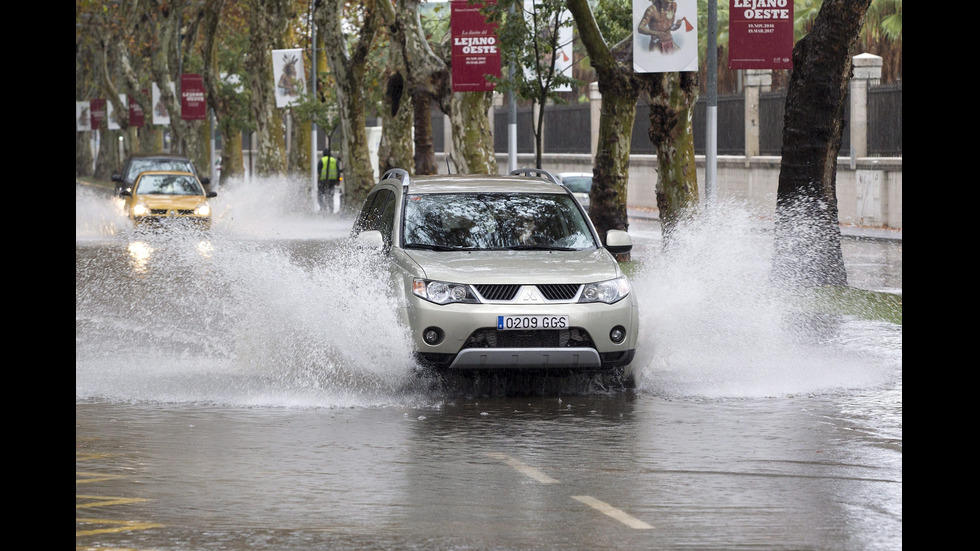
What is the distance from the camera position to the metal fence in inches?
1449

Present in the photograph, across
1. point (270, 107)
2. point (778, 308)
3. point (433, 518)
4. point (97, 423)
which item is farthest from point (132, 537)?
point (270, 107)

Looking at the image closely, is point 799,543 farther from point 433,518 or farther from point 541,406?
point 541,406

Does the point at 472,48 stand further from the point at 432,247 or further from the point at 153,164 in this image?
the point at 432,247

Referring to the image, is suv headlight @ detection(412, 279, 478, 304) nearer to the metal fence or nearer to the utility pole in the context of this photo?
the utility pole

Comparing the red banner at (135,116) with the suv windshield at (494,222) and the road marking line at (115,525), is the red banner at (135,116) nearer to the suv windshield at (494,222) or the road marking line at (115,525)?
the suv windshield at (494,222)

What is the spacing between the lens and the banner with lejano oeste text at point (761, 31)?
2105 cm

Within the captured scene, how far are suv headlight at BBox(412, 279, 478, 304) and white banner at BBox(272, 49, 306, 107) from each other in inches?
1441

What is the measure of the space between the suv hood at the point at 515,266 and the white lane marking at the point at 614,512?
142 inches

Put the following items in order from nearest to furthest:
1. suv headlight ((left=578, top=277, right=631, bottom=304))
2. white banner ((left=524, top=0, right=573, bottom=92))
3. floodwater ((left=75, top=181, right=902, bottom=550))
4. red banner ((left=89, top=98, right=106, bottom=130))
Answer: floodwater ((left=75, top=181, right=902, bottom=550))
suv headlight ((left=578, top=277, right=631, bottom=304))
white banner ((left=524, top=0, right=573, bottom=92))
red banner ((left=89, top=98, right=106, bottom=130))

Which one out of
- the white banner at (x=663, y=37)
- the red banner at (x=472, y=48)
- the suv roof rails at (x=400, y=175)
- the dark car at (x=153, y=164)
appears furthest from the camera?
the dark car at (x=153, y=164)

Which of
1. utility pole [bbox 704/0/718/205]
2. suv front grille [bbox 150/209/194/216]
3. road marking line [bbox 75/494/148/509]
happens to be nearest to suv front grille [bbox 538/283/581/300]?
road marking line [bbox 75/494/148/509]

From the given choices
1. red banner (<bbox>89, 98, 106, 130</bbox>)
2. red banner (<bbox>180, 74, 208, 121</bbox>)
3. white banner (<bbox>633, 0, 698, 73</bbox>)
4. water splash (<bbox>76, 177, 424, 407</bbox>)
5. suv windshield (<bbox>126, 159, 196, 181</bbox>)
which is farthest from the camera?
red banner (<bbox>89, 98, 106, 130</bbox>)

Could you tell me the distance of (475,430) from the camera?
1003 centimetres

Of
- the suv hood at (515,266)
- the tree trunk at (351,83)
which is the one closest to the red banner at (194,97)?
the tree trunk at (351,83)
